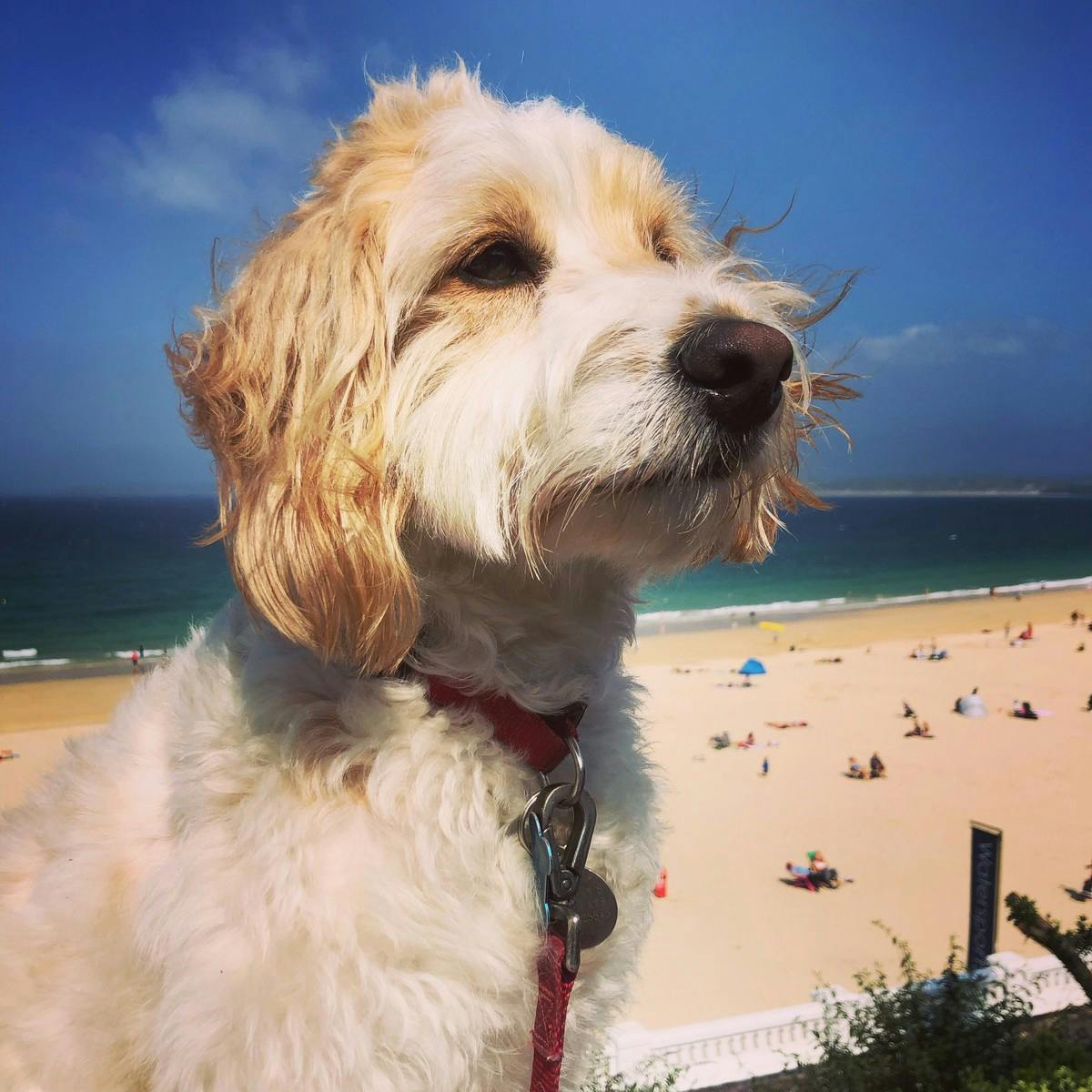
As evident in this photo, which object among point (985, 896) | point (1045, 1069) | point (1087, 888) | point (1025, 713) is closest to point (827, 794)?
point (1087, 888)

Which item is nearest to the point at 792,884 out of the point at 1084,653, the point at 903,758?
the point at 903,758

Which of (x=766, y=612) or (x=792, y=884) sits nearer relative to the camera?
(x=792, y=884)

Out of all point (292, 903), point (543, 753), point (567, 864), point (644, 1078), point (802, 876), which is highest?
point (543, 753)

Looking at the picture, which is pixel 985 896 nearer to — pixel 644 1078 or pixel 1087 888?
pixel 644 1078

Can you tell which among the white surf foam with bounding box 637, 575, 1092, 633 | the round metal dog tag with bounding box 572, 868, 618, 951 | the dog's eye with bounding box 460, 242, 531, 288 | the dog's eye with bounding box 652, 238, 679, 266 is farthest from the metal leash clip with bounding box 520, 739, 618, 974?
the white surf foam with bounding box 637, 575, 1092, 633

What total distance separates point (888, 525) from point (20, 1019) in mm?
71637

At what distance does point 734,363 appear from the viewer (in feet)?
4.75

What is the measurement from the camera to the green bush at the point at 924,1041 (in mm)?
3418

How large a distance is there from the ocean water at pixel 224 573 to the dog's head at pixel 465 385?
46 centimetres

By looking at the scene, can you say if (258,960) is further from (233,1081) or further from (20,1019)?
(20,1019)

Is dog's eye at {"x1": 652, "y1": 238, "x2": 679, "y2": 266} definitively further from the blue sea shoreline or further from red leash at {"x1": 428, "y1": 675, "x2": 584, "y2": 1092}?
red leash at {"x1": 428, "y1": 675, "x2": 584, "y2": 1092}

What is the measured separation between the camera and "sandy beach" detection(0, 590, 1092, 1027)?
776cm

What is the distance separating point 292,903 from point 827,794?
11.7m

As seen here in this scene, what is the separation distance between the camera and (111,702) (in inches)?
638
